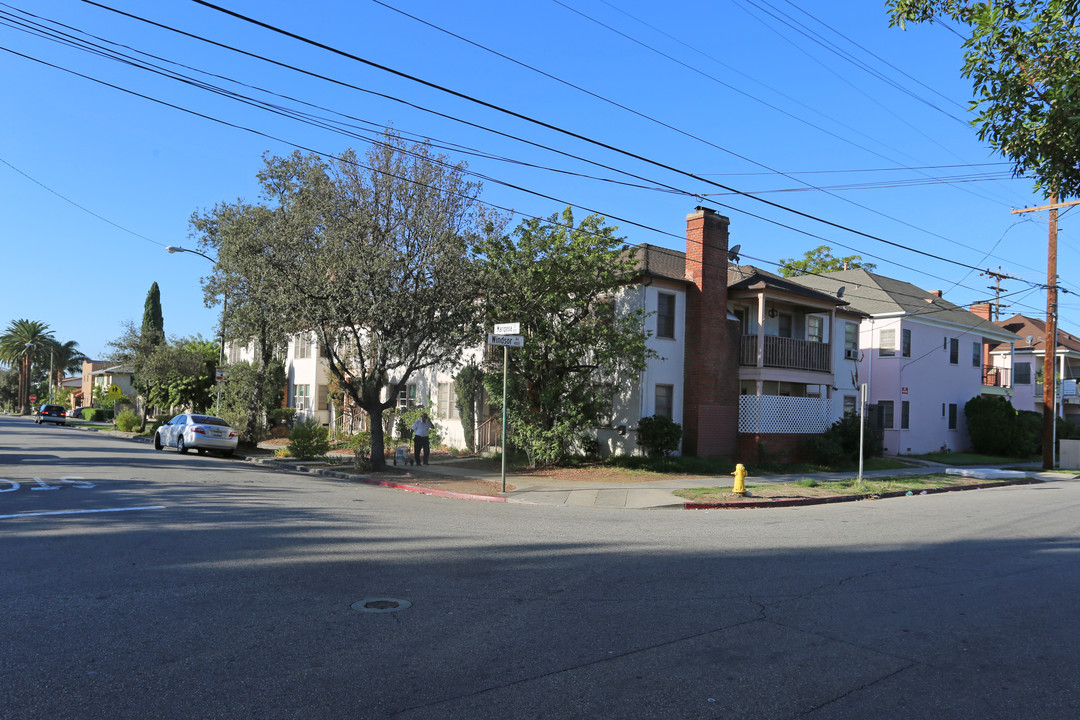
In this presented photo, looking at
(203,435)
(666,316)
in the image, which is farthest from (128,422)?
(666,316)

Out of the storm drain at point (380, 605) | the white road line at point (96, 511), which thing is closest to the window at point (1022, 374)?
the white road line at point (96, 511)

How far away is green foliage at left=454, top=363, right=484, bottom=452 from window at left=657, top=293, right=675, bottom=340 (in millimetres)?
6985

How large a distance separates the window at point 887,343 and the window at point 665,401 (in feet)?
48.2

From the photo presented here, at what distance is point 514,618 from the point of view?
20.9ft

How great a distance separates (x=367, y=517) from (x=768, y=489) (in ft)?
36.1

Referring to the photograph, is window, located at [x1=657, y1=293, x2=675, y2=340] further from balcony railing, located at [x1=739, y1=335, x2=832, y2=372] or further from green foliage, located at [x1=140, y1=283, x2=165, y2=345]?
green foliage, located at [x1=140, y1=283, x2=165, y2=345]

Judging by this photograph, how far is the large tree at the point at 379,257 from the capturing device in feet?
61.8

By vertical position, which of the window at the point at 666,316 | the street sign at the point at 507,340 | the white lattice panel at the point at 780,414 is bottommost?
the white lattice panel at the point at 780,414

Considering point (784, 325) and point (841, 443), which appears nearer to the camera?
point (841, 443)

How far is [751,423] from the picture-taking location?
83.7 feet

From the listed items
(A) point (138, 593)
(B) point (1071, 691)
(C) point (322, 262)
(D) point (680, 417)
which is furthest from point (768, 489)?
(A) point (138, 593)

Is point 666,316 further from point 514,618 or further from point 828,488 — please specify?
point 514,618

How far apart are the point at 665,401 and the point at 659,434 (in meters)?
2.28

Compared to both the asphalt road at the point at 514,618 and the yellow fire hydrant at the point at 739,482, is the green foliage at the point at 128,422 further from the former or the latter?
the yellow fire hydrant at the point at 739,482
